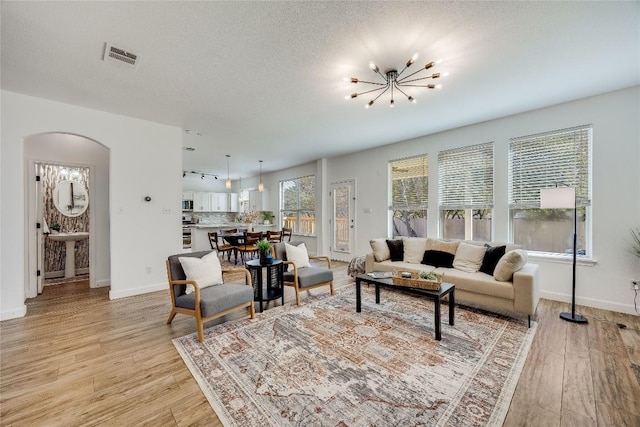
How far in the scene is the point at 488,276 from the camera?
136 inches

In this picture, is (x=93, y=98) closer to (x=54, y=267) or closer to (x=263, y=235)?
(x=54, y=267)

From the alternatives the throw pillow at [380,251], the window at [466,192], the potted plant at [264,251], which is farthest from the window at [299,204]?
the potted plant at [264,251]

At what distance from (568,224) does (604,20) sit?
8.98 feet

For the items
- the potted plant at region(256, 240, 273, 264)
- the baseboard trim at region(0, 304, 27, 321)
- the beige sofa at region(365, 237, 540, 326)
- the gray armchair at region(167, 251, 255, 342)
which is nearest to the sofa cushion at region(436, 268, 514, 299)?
the beige sofa at region(365, 237, 540, 326)

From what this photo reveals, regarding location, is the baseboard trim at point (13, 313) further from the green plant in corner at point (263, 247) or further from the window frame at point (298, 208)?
the window frame at point (298, 208)

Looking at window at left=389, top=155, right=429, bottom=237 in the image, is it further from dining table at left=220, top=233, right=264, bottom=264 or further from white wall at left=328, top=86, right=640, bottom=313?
dining table at left=220, top=233, right=264, bottom=264

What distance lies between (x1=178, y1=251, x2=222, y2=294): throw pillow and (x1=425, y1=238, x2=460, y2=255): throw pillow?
10.9 feet

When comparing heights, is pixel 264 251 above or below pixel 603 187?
below

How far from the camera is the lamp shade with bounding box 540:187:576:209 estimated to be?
301 centimetres

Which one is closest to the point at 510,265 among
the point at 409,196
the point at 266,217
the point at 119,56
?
the point at 409,196

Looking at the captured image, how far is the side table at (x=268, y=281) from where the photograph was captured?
3510 millimetres

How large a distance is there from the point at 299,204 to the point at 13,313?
6.28 metres

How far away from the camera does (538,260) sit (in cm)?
396

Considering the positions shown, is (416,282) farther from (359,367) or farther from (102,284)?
(102,284)
